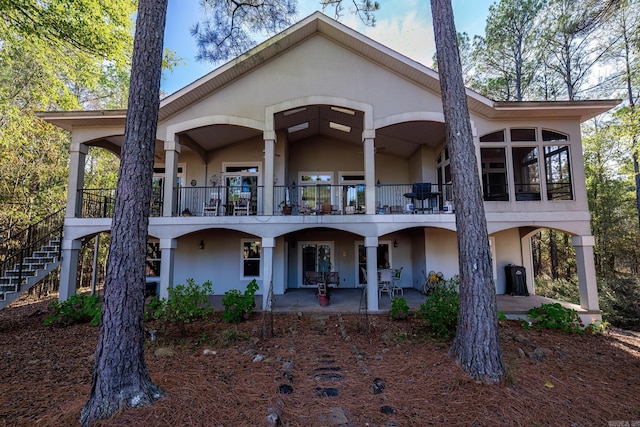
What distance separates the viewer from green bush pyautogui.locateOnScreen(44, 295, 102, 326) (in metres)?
7.22

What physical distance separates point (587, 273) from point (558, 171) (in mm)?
3663

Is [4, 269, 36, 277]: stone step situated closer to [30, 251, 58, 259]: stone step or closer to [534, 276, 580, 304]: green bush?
[30, 251, 58, 259]: stone step

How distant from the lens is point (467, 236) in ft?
13.8

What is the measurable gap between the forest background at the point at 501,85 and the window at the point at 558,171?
282cm

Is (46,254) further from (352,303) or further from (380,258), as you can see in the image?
(380,258)

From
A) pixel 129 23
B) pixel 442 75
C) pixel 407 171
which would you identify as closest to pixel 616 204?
pixel 407 171

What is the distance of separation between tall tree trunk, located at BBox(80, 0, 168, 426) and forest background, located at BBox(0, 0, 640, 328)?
11.6 feet

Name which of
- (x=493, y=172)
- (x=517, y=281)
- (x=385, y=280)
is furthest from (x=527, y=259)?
(x=385, y=280)

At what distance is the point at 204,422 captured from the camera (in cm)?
297

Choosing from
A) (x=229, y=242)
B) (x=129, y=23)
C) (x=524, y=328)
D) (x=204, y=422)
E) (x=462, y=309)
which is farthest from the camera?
(x=229, y=242)

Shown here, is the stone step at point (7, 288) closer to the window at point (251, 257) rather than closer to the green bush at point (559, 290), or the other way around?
the window at point (251, 257)

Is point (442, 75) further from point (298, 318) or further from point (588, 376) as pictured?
point (298, 318)

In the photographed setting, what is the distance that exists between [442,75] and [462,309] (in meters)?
3.62

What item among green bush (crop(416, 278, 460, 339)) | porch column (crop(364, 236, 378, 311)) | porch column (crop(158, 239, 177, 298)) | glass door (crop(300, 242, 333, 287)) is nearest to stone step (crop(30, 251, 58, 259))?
porch column (crop(158, 239, 177, 298))
